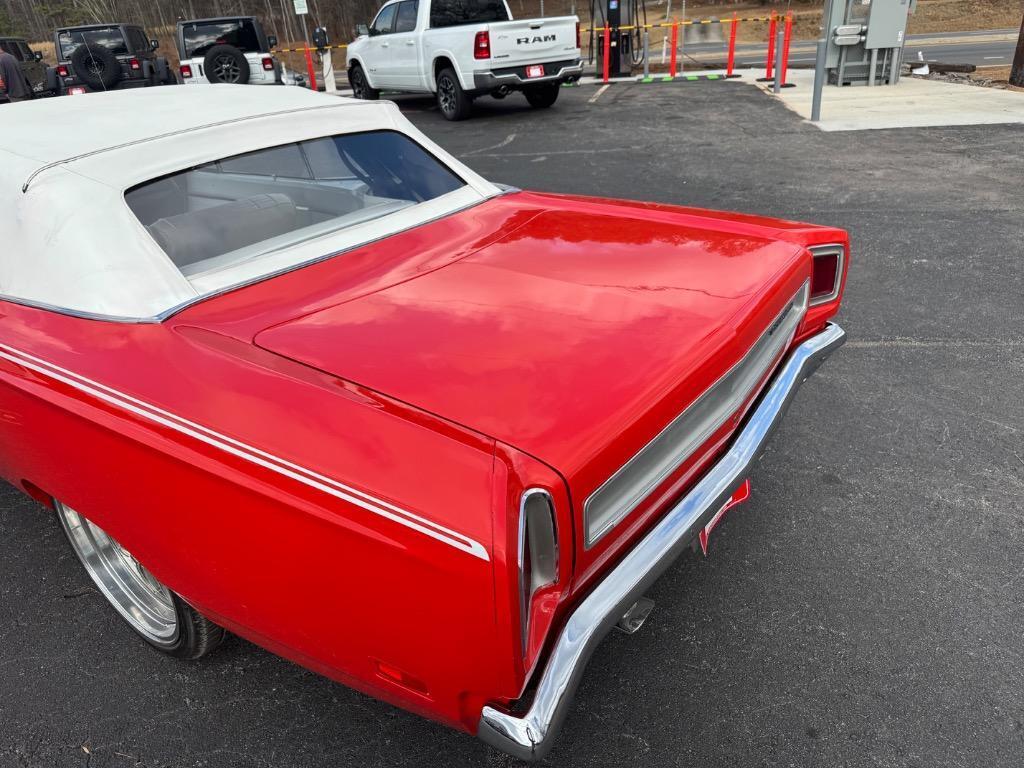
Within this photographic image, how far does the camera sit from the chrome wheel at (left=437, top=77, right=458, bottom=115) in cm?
1112

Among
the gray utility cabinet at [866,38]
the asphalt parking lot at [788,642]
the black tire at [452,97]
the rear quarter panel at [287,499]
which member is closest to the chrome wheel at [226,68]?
the black tire at [452,97]

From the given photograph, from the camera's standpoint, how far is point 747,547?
2.49 meters

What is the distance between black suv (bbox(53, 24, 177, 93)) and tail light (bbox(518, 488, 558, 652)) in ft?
42.3

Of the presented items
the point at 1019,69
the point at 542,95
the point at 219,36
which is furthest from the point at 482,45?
the point at 1019,69

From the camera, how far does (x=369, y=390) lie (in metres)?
1.48

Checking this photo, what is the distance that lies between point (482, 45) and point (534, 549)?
10365mm

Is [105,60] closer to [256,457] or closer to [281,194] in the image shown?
[281,194]

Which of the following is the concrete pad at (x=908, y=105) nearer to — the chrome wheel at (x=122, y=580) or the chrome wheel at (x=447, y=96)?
the chrome wheel at (x=447, y=96)

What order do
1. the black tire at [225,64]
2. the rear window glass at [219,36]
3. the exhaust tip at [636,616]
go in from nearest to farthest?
the exhaust tip at [636,616]
the black tire at [225,64]
the rear window glass at [219,36]

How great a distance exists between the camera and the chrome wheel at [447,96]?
36.5 feet

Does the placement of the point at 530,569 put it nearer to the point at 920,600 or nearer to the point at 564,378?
the point at 564,378

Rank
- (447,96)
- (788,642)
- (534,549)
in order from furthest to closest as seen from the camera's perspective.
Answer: (447,96)
(788,642)
(534,549)

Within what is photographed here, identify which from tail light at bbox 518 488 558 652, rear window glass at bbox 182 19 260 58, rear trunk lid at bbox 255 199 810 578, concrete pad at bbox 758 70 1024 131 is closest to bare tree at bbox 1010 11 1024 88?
concrete pad at bbox 758 70 1024 131

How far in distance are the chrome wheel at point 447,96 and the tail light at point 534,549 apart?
35.5ft
